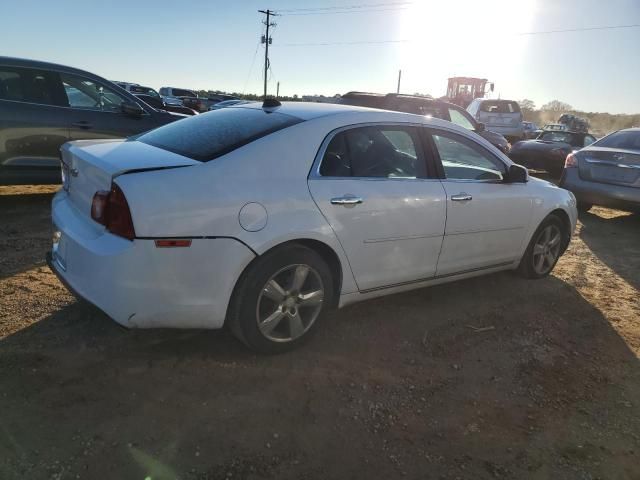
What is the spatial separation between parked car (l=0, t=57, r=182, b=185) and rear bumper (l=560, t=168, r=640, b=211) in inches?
262

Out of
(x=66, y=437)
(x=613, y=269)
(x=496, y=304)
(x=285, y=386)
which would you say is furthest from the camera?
(x=613, y=269)

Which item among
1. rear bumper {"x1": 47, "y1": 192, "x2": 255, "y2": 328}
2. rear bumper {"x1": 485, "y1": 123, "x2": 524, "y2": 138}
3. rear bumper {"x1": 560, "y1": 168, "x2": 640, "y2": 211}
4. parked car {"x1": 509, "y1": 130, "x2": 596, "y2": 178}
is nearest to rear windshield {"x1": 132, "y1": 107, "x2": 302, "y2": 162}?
rear bumper {"x1": 47, "y1": 192, "x2": 255, "y2": 328}

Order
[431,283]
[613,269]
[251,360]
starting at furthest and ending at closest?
[613,269], [431,283], [251,360]

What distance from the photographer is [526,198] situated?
4477mm

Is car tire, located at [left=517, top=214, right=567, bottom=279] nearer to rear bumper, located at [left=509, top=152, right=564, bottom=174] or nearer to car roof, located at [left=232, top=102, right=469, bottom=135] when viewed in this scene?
car roof, located at [left=232, top=102, right=469, bottom=135]

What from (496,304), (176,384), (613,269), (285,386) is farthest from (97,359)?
(613,269)

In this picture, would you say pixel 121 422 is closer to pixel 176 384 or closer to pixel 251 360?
pixel 176 384

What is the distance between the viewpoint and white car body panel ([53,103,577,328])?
101 inches

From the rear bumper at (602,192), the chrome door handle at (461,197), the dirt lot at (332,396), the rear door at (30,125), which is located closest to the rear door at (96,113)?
the rear door at (30,125)

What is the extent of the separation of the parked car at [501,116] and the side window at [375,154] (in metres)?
15.1

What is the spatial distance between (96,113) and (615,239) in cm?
711

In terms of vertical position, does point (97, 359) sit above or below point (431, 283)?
below

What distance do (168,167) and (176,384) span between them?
3.89 feet

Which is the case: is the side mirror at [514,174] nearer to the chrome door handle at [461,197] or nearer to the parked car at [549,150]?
the chrome door handle at [461,197]
